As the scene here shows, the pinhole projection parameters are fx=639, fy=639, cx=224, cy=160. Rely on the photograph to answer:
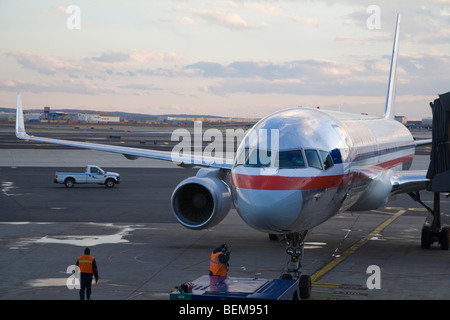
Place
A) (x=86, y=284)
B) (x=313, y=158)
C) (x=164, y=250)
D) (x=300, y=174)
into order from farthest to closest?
(x=164, y=250) < (x=313, y=158) < (x=86, y=284) < (x=300, y=174)

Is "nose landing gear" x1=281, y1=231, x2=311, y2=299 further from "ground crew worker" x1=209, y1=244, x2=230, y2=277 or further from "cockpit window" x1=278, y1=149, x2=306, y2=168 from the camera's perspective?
"cockpit window" x1=278, y1=149, x2=306, y2=168

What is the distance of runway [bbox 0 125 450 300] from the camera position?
19.5 m

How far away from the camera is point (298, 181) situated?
55.9 feet

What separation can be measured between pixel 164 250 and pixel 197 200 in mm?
2610

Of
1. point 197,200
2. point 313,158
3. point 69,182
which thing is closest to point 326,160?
point 313,158

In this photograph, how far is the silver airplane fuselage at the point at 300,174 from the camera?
1686cm

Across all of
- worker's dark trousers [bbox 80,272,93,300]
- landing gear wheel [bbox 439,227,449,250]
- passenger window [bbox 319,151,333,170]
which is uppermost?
passenger window [bbox 319,151,333,170]

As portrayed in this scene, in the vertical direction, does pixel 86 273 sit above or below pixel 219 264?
below

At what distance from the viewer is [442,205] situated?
40312 mm

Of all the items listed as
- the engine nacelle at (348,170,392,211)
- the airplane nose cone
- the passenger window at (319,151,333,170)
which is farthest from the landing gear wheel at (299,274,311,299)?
the engine nacelle at (348,170,392,211)

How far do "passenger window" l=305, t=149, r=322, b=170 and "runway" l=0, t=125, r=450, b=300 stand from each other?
3.83 m

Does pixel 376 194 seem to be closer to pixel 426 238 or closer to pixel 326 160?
pixel 426 238
